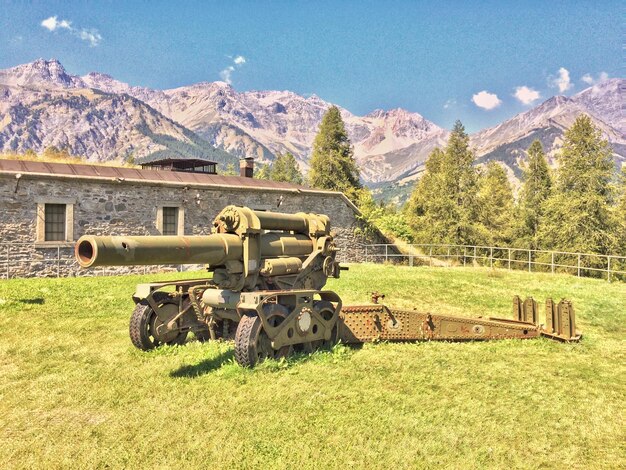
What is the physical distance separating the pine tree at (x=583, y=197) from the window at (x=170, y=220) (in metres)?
25.1

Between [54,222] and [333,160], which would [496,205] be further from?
[54,222]

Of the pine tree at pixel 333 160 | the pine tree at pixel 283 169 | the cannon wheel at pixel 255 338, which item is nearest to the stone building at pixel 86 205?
the cannon wheel at pixel 255 338

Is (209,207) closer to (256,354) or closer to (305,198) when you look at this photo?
(305,198)

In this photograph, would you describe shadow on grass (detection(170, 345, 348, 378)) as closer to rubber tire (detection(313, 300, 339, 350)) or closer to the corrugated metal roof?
rubber tire (detection(313, 300, 339, 350))

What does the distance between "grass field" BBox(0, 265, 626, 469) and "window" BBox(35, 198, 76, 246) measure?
31.2 feet

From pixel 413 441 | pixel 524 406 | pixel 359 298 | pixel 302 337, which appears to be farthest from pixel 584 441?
pixel 359 298

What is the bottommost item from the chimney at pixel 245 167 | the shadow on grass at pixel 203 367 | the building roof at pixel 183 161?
the shadow on grass at pixel 203 367

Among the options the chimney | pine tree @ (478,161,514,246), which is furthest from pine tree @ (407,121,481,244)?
the chimney

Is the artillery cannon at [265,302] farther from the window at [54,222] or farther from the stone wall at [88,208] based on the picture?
the window at [54,222]

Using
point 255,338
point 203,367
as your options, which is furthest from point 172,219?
point 255,338

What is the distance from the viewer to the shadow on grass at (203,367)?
536 cm

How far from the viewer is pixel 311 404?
14.6 feet

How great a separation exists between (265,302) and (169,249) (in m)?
1.43

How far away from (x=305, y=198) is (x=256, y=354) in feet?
59.9
